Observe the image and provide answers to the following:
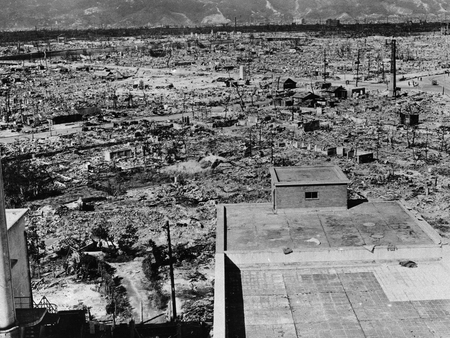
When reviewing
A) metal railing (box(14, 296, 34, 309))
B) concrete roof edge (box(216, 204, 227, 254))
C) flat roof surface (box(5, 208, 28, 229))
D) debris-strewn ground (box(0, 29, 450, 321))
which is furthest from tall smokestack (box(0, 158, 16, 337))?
debris-strewn ground (box(0, 29, 450, 321))

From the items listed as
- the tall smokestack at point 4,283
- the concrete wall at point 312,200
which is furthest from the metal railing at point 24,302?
the concrete wall at point 312,200

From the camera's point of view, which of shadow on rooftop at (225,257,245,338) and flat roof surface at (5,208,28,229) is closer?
shadow on rooftop at (225,257,245,338)

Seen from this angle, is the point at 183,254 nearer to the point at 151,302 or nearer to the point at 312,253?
the point at 151,302

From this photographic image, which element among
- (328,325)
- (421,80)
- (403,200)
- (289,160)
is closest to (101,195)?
(289,160)

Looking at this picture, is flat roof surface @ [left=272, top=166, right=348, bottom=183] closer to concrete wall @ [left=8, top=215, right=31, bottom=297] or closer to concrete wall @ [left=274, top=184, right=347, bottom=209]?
concrete wall @ [left=274, top=184, right=347, bottom=209]

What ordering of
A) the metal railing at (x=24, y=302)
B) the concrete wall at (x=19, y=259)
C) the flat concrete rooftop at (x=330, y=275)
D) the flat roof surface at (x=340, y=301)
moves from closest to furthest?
the flat roof surface at (x=340, y=301) → the flat concrete rooftop at (x=330, y=275) → the metal railing at (x=24, y=302) → the concrete wall at (x=19, y=259)

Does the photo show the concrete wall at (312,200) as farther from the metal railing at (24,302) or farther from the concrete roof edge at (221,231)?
the metal railing at (24,302)
